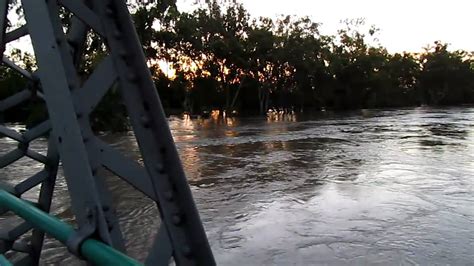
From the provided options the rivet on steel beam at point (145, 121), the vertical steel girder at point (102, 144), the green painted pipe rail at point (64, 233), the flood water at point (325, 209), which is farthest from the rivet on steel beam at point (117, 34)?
the flood water at point (325, 209)

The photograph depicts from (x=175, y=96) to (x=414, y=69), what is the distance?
30869 millimetres

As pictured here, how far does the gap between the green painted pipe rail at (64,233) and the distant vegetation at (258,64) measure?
2031 centimetres

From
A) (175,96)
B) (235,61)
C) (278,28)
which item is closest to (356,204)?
(235,61)

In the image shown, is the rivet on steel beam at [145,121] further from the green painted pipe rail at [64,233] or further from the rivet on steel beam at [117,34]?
the green painted pipe rail at [64,233]

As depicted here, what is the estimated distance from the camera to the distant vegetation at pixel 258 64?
32256 mm

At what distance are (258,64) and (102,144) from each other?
35672 millimetres

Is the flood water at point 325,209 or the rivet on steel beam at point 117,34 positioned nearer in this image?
the rivet on steel beam at point 117,34

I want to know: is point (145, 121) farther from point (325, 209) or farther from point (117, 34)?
point (325, 209)

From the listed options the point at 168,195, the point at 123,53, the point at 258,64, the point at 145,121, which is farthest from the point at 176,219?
the point at 258,64

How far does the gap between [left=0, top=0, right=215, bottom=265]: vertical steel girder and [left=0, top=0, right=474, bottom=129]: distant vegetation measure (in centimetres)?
2063

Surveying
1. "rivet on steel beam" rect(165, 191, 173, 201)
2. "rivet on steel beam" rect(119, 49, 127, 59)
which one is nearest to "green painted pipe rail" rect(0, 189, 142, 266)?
"rivet on steel beam" rect(165, 191, 173, 201)

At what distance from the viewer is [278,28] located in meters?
37.7

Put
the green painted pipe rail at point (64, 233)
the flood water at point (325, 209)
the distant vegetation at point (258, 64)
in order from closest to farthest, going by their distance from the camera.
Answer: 1. the green painted pipe rail at point (64, 233)
2. the flood water at point (325, 209)
3. the distant vegetation at point (258, 64)

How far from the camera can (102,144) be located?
134 centimetres
